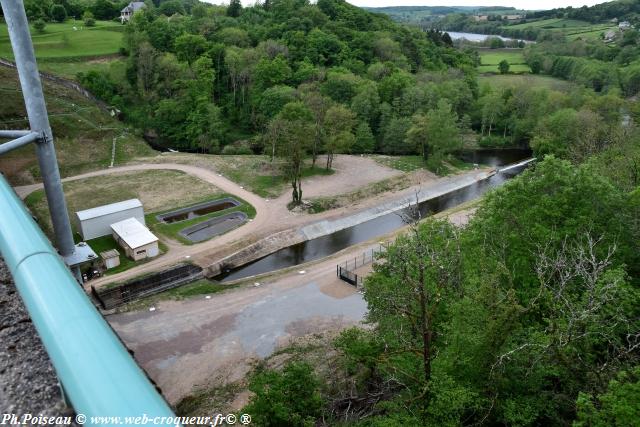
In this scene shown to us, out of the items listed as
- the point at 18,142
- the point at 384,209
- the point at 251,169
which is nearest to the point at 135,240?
the point at 251,169

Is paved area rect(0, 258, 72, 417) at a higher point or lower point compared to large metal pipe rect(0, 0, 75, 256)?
lower

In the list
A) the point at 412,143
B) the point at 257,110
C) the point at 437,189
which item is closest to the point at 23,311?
the point at 437,189

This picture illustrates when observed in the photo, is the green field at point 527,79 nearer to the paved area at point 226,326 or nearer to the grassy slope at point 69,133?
the grassy slope at point 69,133

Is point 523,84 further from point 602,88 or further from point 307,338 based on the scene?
point 307,338

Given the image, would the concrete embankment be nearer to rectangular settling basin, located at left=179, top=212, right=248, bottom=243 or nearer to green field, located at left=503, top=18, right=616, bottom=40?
rectangular settling basin, located at left=179, top=212, right=248, bottom=243

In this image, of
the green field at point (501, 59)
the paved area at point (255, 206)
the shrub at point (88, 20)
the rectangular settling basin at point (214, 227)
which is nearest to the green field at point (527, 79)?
the green field at point (501, 59)

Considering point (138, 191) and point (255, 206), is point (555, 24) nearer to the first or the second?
point (255, 206)

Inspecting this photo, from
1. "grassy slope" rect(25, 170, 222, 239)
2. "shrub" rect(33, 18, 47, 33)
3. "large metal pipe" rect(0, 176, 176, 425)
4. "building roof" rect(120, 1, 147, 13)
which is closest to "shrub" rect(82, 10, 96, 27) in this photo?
"building roof" rect(120, 1, 147, 13)
